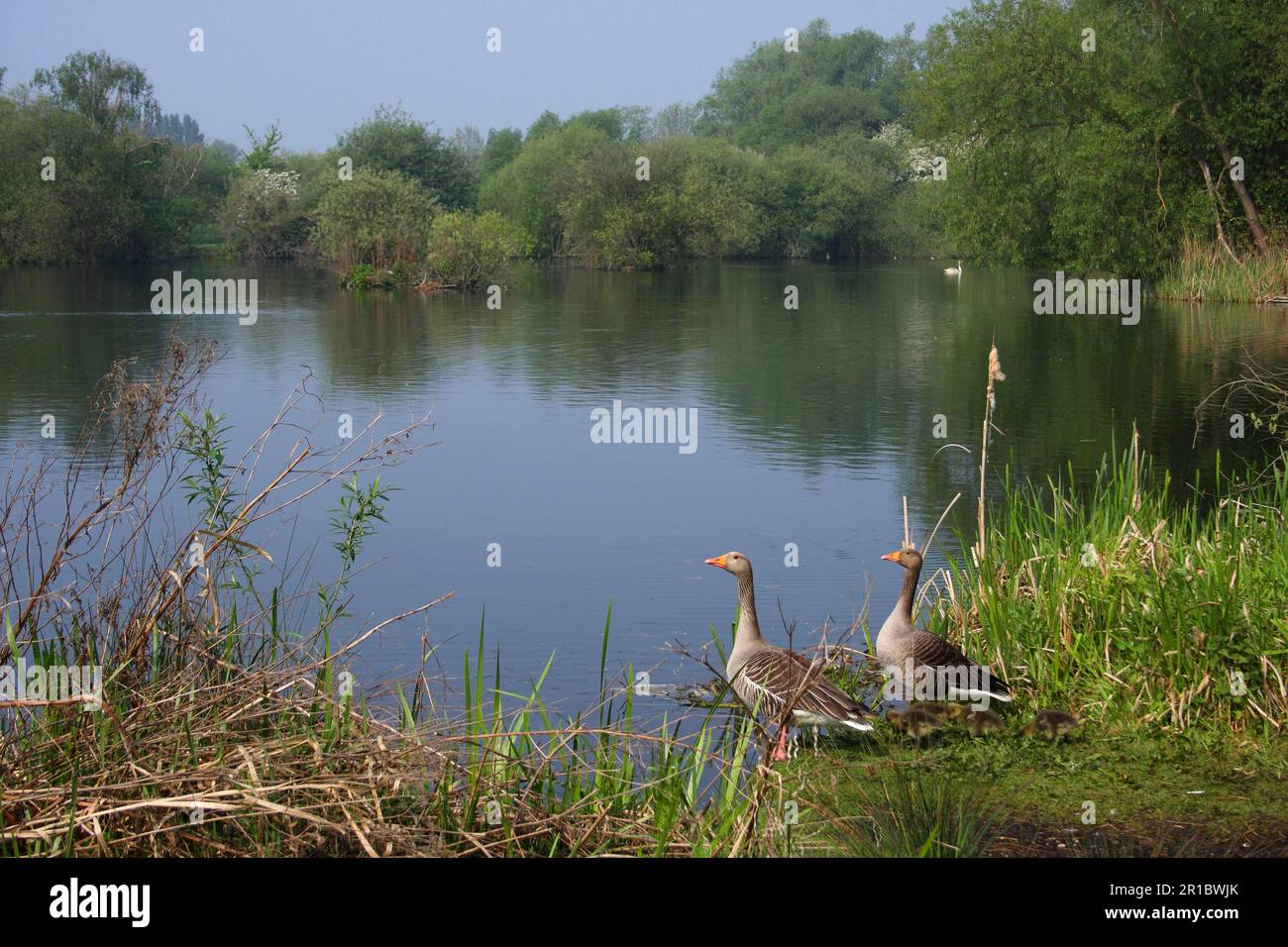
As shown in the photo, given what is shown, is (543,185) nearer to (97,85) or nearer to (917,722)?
(97,85)

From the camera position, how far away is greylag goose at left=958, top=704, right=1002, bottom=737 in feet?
18.6

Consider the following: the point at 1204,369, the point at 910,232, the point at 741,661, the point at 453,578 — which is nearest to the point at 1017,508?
the point at 741,661

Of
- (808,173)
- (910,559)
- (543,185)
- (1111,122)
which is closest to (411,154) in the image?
(543,185)

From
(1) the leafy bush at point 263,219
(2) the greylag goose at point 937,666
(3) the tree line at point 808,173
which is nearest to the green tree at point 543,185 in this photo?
(3) the tree line at point 808,173

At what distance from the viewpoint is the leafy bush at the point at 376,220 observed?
39.1 metres

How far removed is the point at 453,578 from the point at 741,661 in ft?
11.9

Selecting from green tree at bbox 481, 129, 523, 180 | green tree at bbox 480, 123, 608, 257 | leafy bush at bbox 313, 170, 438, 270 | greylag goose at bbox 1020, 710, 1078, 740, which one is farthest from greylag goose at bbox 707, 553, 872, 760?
green tree at bbox 481, 129, 523, 180

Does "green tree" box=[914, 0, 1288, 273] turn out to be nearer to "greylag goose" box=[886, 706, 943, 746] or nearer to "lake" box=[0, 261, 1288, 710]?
"lake" box=[0, 261, 1288, 710]

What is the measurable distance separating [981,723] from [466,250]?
1326 inches

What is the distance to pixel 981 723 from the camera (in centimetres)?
566

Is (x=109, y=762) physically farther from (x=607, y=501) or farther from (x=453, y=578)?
(x=607, y=501)

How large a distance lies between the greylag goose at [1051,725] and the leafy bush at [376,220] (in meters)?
34.8

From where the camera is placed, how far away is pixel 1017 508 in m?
7.44

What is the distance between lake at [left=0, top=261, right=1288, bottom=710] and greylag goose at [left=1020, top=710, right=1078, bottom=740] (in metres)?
1.83
